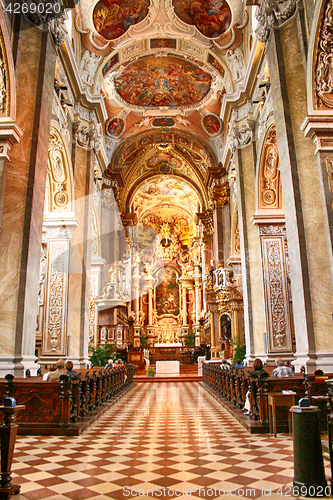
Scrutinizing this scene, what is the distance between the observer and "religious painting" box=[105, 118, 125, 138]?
18.6 m

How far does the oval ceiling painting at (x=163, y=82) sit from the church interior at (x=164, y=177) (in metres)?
0.08

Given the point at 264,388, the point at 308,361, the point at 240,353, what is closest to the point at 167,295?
the point at 240,353

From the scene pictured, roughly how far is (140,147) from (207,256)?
6970 millimetres

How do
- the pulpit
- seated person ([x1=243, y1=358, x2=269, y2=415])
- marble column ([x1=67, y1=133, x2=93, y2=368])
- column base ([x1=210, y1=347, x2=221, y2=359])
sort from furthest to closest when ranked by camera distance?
column base ([x1=210, y1=347, x2=221, y2=359]), marble column ([x1=67, y1=133, x2=93, y2=368]), seated person ([x1=243, y1=358, x2=269, y2=415]), the pulpit

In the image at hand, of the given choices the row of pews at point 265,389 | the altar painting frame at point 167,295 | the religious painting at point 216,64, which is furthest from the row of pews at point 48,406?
the altar painting frame at point 167,295

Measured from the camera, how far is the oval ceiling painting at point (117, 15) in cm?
1252

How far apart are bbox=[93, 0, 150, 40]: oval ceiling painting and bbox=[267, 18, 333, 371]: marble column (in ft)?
21.7

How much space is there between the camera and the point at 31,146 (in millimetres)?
7348

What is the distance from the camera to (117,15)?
42.6ft

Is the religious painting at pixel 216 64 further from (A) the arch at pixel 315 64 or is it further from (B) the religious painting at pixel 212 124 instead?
(A) the arch at pixel 315 64

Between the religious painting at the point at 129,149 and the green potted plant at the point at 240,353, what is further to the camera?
the religious painting at the point at 129,149

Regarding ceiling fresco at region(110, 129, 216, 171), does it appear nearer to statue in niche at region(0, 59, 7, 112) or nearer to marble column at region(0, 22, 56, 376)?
marble column at region(0, 22, 56, 376)

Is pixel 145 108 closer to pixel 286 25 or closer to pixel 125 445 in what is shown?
pixel 286 25

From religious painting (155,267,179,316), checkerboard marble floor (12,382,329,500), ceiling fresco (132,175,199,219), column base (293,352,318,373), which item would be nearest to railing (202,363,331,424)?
column base (293,352,318,373)
